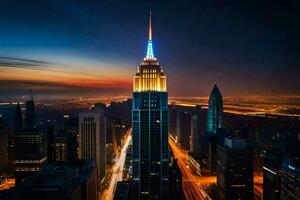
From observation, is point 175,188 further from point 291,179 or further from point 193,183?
point 291,179

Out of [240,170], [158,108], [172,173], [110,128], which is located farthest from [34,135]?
[240,170]

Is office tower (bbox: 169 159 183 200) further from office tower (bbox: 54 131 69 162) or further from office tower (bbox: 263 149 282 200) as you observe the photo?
office tower (bbox: 54 131 69 162)

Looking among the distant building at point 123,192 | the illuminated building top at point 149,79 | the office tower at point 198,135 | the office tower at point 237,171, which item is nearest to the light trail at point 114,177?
the distant building at point 123,192

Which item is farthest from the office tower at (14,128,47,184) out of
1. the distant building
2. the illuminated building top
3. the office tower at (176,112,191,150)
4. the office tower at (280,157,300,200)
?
the office tower at (176,112,191,150)

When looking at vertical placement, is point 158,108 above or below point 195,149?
above

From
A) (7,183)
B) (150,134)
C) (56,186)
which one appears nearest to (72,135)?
(7,183)

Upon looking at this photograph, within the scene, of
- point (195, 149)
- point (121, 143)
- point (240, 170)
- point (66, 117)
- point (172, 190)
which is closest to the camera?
point (172, 190)

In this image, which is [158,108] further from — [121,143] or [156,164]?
[121,143]
